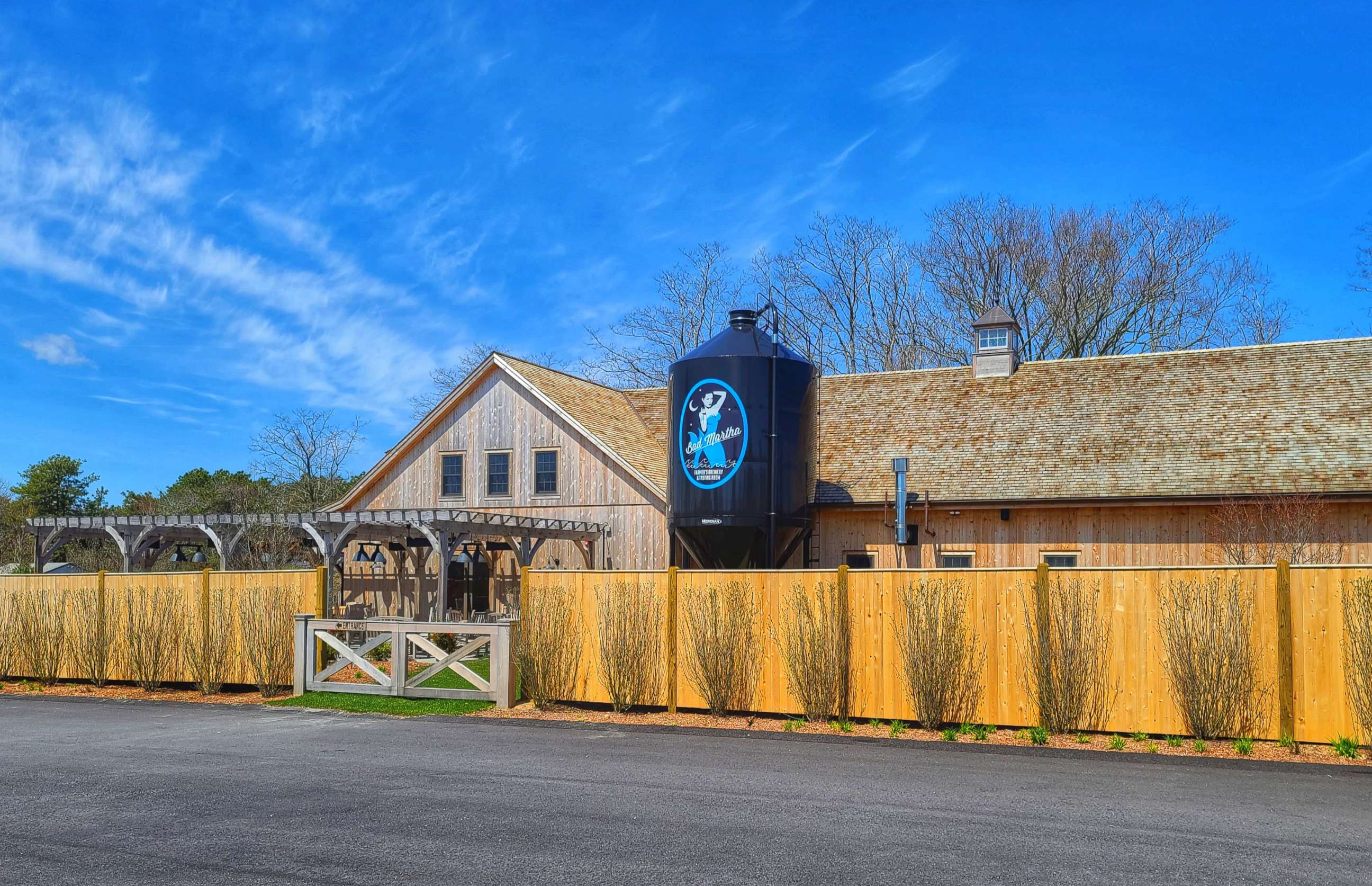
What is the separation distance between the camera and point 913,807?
8.76 meters

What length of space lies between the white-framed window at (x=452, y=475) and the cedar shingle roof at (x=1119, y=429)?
13.1 ft

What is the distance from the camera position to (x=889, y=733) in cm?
1308

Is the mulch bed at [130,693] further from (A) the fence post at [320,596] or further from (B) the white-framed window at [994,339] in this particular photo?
(B) the white-framed window at [994,339]

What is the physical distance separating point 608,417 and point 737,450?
7.01 meters

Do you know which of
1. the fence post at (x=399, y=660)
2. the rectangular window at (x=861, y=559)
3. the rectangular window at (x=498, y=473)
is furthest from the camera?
the rectangular window at (x=498, y=473)

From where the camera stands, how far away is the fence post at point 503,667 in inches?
598

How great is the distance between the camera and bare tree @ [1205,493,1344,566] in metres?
18.4

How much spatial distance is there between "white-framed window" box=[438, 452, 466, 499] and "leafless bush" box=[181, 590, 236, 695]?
7.99 metres

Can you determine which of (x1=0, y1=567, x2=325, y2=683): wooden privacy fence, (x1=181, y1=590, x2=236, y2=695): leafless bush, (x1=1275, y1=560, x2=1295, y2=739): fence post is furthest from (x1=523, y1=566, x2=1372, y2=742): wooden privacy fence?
(x1=181, y1=590, x2=236, y2=695): leafless bush

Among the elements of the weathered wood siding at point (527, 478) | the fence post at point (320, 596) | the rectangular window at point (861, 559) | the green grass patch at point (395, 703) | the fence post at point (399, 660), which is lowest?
the green grass patch at point (395, 703)

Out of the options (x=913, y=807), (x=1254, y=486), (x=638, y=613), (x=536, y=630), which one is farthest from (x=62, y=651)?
(x=1254, y=486)

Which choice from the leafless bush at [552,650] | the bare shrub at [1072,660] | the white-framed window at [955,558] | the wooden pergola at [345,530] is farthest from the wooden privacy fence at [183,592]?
the white-framed window at [955,558]

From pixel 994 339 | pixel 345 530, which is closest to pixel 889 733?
pixel 345 530

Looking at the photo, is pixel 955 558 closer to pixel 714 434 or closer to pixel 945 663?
pixel 714 434
